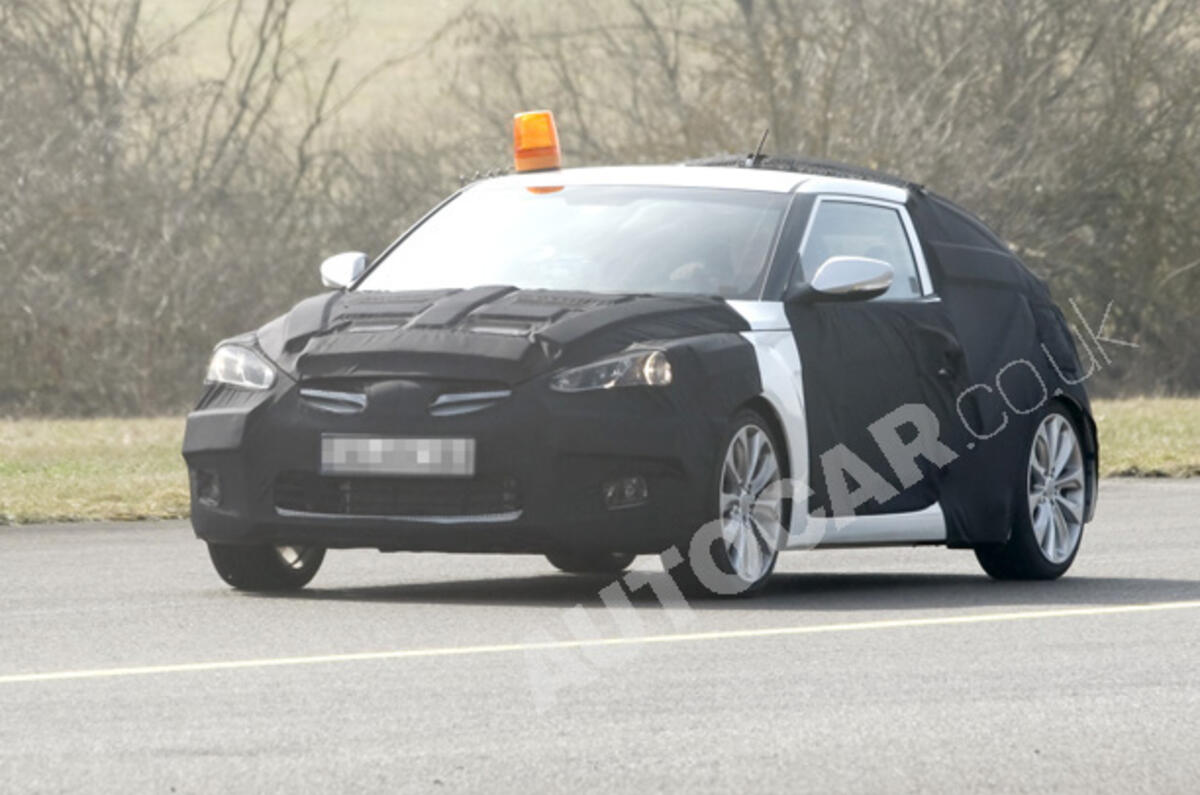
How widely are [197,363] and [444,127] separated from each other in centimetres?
706

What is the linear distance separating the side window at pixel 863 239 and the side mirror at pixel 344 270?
1785 millimetres

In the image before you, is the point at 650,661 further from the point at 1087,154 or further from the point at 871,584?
the point at 1087,154

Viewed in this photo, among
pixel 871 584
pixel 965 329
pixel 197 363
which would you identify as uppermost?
pixel 965 329

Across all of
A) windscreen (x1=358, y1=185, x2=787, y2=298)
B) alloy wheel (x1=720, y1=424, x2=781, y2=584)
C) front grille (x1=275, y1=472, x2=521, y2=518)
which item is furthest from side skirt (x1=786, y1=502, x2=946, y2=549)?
front grille (x1=275, y1=472, x2=521, y2=518)

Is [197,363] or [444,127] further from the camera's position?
[444,127]

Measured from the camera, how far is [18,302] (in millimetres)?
33406

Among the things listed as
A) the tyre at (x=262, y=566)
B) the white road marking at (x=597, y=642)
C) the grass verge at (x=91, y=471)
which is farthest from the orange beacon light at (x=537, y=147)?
the grass verge at (x=91, y=471)

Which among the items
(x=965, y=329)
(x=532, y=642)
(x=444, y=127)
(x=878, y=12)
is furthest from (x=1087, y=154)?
(x=532, y=642)

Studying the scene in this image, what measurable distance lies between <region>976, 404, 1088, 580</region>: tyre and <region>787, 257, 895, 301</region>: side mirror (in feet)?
4.15

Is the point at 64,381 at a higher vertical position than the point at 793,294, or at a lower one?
lower

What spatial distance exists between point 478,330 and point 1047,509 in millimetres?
2965

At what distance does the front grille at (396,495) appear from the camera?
10234 millimetres

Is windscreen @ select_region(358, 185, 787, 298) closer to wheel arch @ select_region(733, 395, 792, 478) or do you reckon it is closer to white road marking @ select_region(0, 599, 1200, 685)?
wheel arch @ select_region(733, 395, 792, 478)

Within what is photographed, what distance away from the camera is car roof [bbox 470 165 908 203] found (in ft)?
38.4
